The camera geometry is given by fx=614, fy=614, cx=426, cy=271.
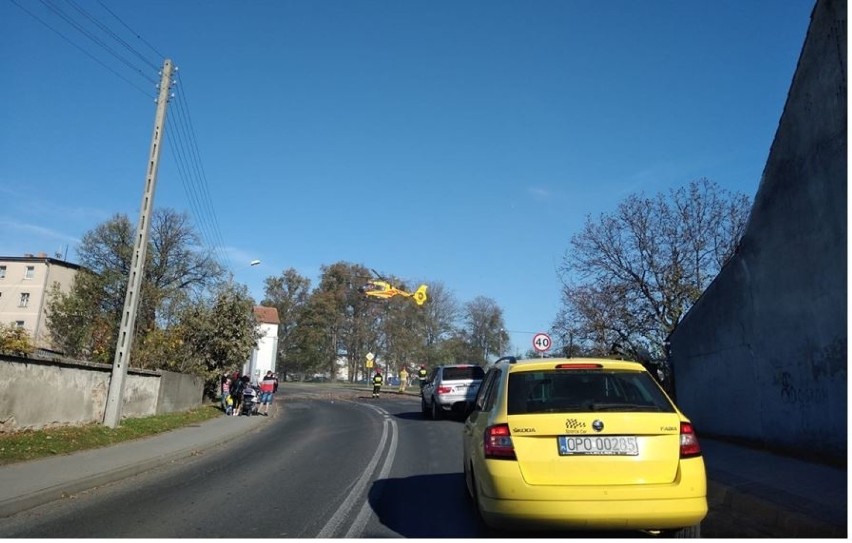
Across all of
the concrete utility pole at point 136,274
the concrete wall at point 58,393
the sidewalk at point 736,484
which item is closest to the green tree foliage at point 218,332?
the concrete wall at point 58,393

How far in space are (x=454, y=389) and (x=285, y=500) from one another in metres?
12.1

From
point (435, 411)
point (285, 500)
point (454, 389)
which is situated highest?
point (454, 389)

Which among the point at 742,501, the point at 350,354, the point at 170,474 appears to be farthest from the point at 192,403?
the point at 350,354

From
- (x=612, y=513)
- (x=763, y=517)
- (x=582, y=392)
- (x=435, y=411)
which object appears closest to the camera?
(x=612, y=513)

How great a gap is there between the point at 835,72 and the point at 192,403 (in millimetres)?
21816

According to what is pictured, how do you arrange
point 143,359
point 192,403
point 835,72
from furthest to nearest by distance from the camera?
1. point 192,403
2. point 143,359
3. point 835,72

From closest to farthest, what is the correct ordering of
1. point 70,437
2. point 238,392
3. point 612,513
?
point 612,513 → point 70,437 → point 238,392

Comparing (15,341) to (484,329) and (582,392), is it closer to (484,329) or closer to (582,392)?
(582,392)

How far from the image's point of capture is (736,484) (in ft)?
23.3

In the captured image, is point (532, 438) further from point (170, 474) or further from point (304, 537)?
point (170, 474)

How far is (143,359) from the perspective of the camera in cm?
2073

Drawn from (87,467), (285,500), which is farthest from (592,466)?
(87,467)

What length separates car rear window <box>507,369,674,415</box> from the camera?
4.93 m

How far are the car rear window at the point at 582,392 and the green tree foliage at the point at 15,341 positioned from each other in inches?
423
